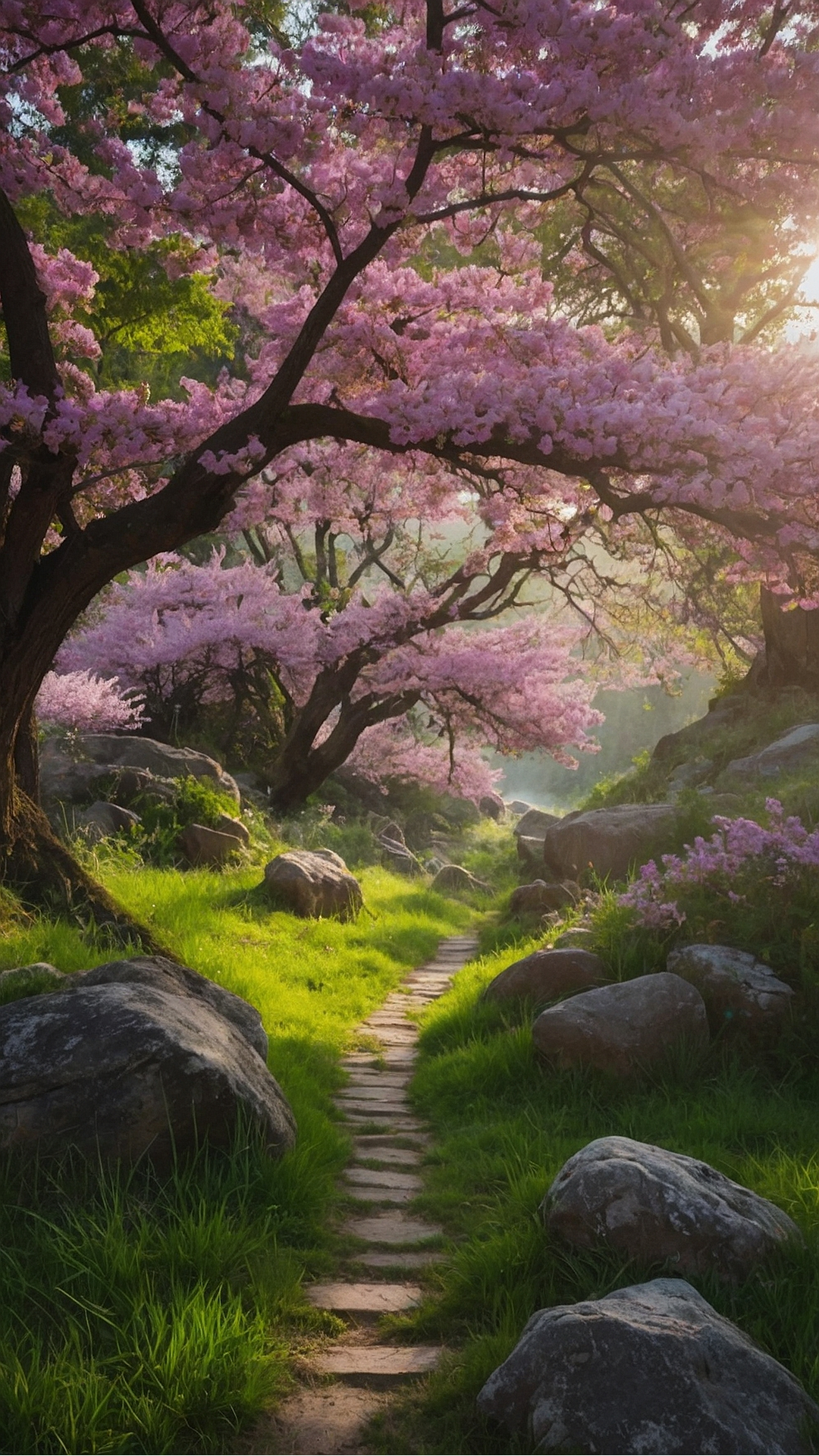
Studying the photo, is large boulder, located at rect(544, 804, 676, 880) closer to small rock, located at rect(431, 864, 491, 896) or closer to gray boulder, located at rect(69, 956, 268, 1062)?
gray boulder, located at rect(69, 956, 268, 1062)

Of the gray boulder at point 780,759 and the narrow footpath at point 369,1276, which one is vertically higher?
the gray boulder at point 780,759

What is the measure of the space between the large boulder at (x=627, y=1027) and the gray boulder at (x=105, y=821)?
20.0ft

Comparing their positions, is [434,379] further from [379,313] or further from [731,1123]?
[731,1123]

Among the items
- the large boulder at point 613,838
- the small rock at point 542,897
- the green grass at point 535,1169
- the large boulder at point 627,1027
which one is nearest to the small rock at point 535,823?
the small rock at point 542,897

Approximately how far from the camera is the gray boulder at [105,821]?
34.5 ft

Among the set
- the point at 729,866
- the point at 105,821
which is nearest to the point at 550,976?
the point at 729,866

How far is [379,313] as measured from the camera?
7.91m

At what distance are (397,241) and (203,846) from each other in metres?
6.99

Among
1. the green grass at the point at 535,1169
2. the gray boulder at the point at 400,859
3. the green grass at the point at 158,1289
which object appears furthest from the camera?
the gray boulder at the point at 400,859

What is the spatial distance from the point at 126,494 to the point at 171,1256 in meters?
6.61

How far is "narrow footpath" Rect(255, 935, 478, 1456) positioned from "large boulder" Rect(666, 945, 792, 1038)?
194 cm

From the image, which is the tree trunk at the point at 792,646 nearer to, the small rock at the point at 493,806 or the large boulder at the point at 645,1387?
the large boulder at the point at 645,1387

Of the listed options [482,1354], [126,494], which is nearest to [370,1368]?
[482,1354]

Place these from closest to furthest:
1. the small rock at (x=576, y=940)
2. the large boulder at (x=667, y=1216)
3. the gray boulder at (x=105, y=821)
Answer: the large boulder at (x=667, y=1216)
the small rock at (x=576, y=940)
the gray boulder at (x=105, y=821)
